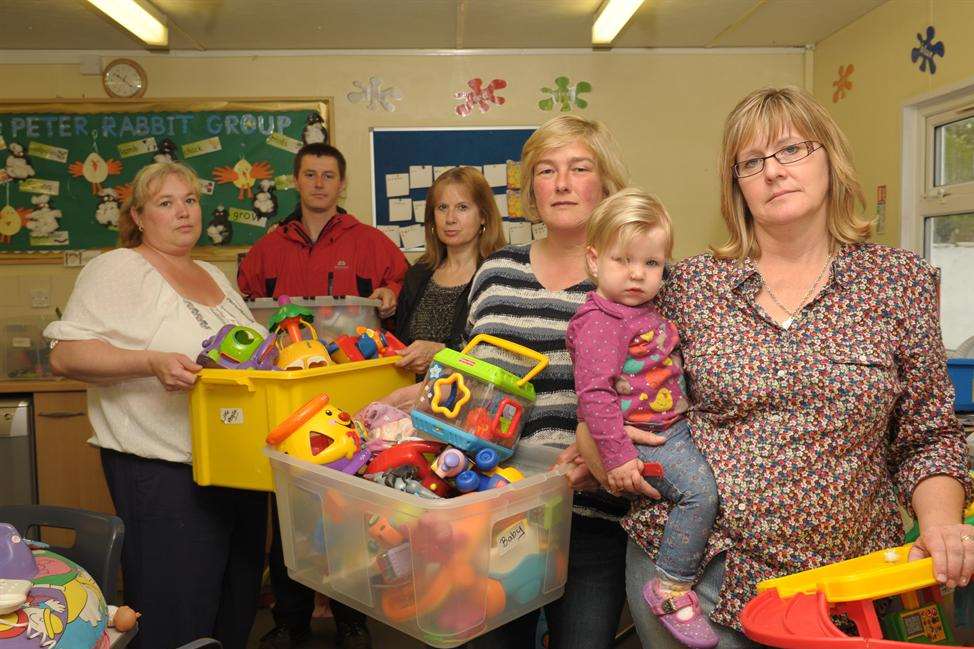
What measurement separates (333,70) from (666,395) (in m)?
3.74

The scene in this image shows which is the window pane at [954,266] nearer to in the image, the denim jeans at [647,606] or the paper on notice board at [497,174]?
the paper on notice board at [497,174]

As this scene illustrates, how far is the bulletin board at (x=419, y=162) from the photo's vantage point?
4.67 meters

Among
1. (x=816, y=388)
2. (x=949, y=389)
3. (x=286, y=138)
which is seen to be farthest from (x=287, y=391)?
(x=286, y=138)

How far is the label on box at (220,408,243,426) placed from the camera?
1947 mm

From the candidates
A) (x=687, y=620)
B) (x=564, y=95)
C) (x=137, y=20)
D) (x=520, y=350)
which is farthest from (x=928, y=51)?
(x=137, y=20)

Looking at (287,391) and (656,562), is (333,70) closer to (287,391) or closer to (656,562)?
(287,391)

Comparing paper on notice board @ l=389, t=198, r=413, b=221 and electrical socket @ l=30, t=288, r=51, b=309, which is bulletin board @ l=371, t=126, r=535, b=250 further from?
electrical socket @ l=30, t=288, r=51, b=309

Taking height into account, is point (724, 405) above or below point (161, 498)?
above

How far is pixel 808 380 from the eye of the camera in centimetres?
124

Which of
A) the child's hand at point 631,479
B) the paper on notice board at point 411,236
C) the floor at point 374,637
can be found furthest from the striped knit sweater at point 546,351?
the paper on notice board at point 411,236

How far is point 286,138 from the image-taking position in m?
4.61

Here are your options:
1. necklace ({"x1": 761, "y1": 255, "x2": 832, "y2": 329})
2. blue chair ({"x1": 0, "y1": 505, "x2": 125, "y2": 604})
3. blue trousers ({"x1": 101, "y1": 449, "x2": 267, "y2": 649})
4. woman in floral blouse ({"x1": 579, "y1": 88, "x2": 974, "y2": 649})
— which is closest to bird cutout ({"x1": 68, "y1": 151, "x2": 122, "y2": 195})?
blue trousers ({"x1": 101, "y1": 449, "x2": 267, "y2": 649})

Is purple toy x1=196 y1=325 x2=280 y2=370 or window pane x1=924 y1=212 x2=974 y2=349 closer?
purple toy x1=196 y1=325 x2=280 y2=370

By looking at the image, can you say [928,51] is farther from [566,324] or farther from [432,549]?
[432,549]
